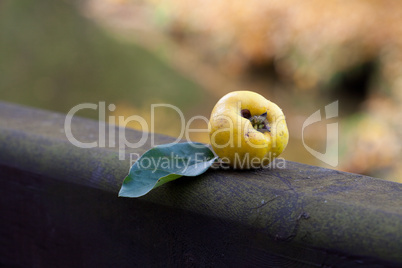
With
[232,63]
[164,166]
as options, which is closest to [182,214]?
[164,166]

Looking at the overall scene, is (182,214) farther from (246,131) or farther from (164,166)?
(246,131)

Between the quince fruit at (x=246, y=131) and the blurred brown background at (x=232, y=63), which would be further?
the blurred brown background at (x=232, y=63)

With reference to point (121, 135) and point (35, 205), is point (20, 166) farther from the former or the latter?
point (121, 135)

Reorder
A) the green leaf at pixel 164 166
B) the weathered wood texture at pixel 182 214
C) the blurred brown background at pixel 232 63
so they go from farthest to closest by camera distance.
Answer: the blurred brown background at pixel 232 63 < the green leaf at pixel 164 166 < the weathered wood texture at pixel 182 214

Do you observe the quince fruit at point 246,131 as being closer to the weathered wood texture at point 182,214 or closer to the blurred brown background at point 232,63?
the weathered wood texture at point 182,214

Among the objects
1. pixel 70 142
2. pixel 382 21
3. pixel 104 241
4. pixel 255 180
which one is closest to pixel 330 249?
pixel 255 180

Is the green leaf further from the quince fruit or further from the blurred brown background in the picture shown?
the blurred brown background

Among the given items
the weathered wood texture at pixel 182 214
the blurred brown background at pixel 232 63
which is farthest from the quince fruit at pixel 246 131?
the blurred brown background at pixel 232 63
